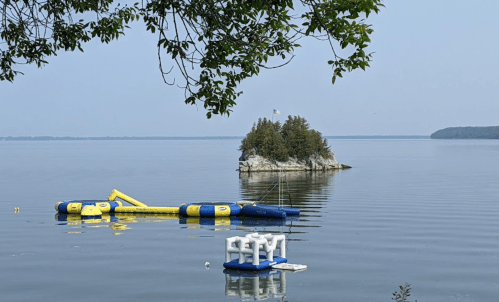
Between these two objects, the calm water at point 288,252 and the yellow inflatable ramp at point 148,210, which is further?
the yellow inflatable ramp at point 148,210

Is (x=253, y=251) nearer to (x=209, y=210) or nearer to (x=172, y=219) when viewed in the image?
(x=172, y=219)

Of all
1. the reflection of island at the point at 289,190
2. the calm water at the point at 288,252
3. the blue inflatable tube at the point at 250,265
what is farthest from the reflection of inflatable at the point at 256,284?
the reflection of island at the point at 289,190

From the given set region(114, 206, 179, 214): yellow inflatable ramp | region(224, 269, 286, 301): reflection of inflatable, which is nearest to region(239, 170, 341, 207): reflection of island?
region(114, 206, 179, 214): yellow inflatable ramp

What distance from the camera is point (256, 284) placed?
20.6 meters

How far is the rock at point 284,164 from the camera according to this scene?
97.1 meters

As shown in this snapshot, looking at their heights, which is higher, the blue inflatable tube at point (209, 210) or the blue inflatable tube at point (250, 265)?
the blue inflatable tube at point (209, 210)

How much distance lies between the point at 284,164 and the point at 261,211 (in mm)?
58615

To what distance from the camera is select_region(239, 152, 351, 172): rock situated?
318 ft

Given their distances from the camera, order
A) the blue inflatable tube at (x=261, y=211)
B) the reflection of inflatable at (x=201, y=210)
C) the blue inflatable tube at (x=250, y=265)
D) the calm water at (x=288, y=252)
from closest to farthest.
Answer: the calm water at (x=288, y=252), the blue inflatable tube at (x=250, y=265), the blue inflatable tube at (x=261, y=211), the reflection of inflatable at (x=201, y=210)

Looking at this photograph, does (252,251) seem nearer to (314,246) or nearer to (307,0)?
(314,246)

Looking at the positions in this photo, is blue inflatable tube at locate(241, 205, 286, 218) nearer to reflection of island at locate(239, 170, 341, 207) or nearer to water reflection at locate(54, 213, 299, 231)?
water reflection at locate(54, 213, 299, 231)

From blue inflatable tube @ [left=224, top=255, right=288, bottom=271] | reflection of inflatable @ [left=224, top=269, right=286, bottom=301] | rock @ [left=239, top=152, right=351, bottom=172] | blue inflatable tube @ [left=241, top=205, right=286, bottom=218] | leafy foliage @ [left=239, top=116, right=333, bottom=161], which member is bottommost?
reflection of inflatable @ [left=224, top=269, right=286, bottom=301]

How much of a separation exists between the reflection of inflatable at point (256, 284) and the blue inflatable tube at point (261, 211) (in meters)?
16.7

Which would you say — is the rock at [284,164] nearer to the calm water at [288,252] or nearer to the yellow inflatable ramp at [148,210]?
the calm water at [288,252]
